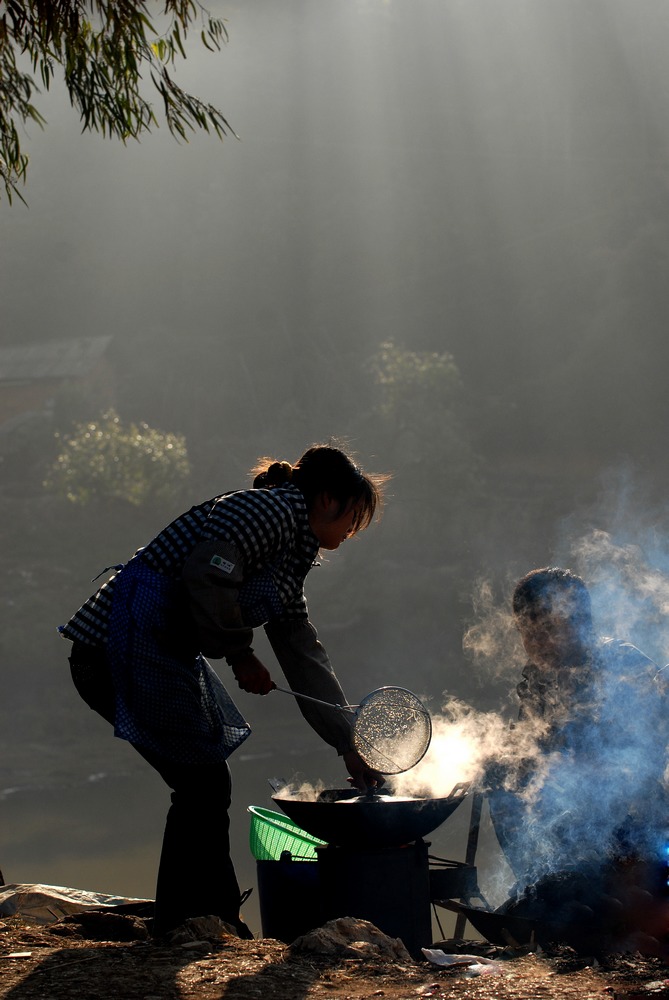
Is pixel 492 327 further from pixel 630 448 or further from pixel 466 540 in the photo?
pixel 466 540

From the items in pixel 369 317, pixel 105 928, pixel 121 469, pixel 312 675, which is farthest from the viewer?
pixel 369 317

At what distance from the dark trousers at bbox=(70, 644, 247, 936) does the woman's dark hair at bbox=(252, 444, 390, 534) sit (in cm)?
87

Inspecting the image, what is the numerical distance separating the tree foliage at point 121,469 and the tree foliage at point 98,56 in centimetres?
2023

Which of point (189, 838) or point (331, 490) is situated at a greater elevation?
point (331, 490)

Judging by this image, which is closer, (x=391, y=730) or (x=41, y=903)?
(x=391, y=730)

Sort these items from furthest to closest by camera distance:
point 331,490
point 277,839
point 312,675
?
point 277,839 → point 312,675 → point 331,490

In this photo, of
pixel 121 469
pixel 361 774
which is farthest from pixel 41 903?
pixel 121 469

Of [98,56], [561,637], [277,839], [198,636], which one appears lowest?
[277,839]

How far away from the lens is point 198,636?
3109mm

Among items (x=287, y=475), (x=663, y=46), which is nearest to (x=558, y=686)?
(x=287, y=475)

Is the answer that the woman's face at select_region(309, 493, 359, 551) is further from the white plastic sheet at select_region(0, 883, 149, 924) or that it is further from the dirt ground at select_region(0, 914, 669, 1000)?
the white plastic sheet at select_region(0, 883, 149, 924)

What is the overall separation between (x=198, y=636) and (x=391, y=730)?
3.11ft

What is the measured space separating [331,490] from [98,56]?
263 cm

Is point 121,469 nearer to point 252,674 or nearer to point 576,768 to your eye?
point 576,768
